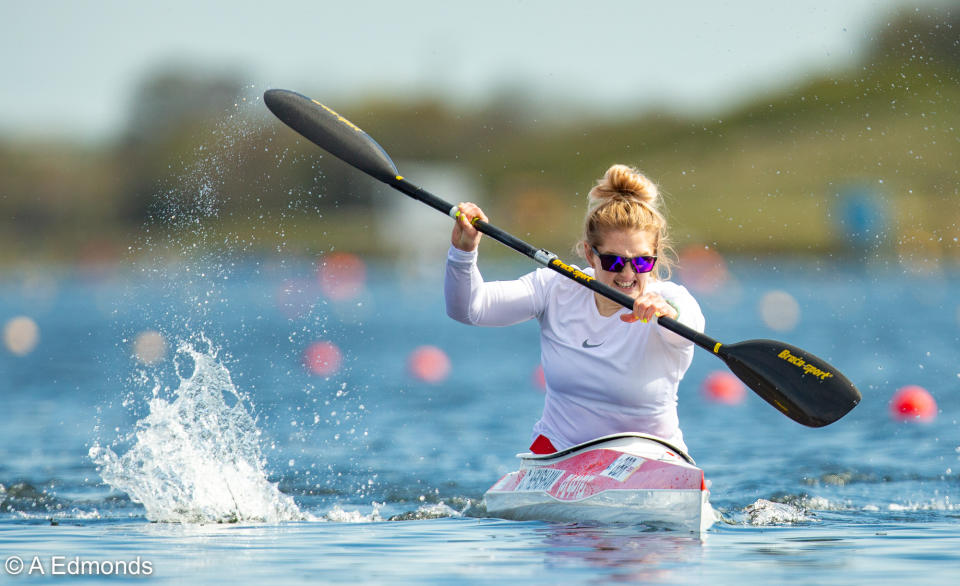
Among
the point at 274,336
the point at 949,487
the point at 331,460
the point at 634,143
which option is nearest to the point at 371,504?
the point at 331,460

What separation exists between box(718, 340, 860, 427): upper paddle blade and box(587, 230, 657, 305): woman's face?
61 centimetres

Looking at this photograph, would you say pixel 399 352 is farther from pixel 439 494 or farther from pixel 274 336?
pixel 439 494

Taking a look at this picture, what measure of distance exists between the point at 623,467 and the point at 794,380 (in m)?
0.97

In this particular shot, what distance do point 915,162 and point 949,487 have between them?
62.9m

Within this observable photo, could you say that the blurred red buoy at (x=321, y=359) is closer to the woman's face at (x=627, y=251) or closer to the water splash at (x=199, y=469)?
the water splash at (x=199, y=469)

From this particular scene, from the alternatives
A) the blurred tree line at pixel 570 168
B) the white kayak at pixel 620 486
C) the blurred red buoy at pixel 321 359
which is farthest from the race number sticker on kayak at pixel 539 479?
the blurred tree line at pixel 570 168

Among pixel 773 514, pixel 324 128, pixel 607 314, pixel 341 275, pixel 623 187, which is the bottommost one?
pixel 773 514

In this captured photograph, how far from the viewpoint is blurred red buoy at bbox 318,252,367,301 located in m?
40.4

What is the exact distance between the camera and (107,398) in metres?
13.7

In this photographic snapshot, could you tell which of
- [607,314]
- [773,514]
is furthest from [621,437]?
[773,514]

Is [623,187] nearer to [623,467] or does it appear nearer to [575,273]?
[575,273]

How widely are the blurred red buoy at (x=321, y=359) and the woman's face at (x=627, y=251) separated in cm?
1075

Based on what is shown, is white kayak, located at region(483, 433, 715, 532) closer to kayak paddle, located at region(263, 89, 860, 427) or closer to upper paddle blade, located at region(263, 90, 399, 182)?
kayak paddle, located at region(263, 89, 860, 427)

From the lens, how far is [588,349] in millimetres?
6246
